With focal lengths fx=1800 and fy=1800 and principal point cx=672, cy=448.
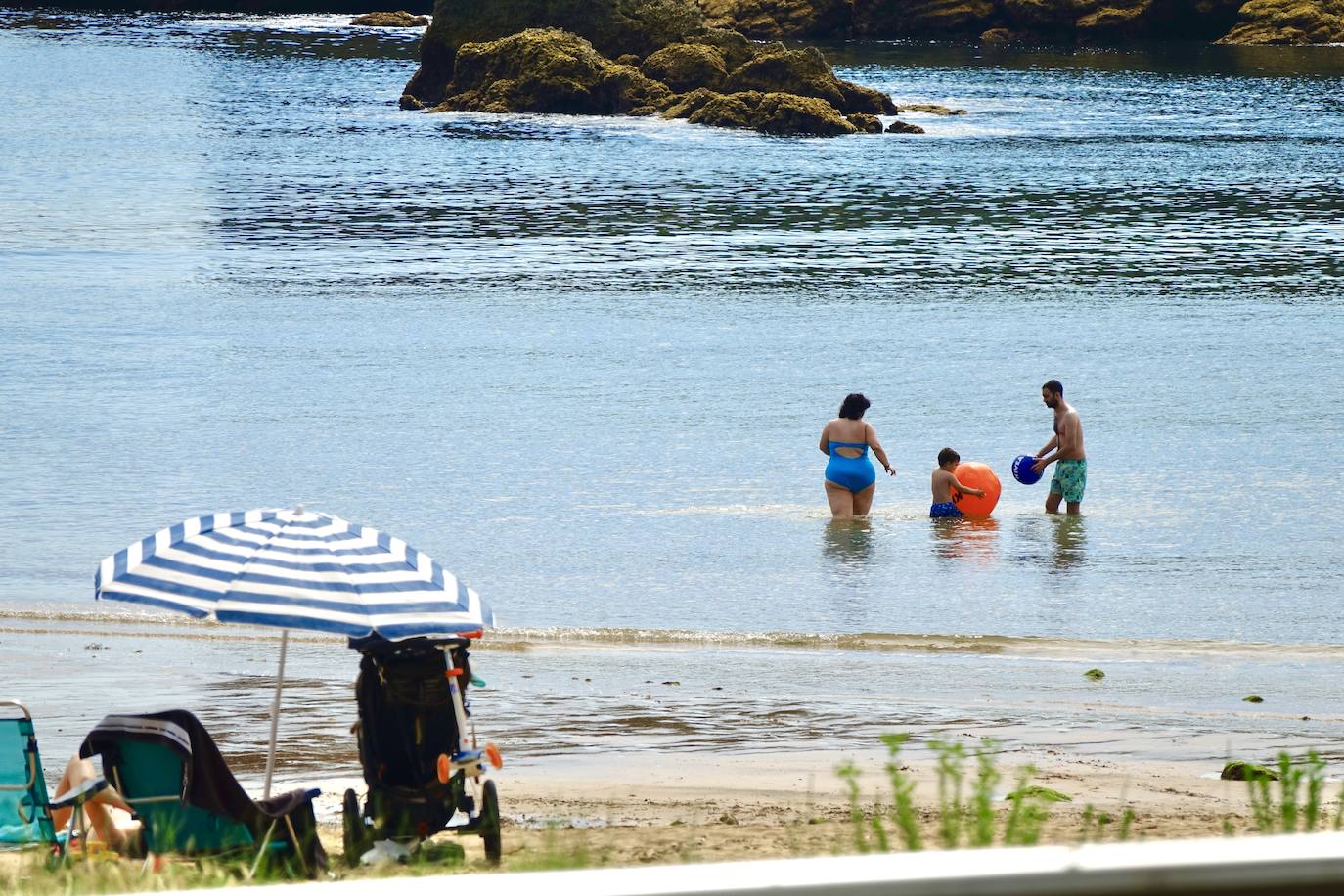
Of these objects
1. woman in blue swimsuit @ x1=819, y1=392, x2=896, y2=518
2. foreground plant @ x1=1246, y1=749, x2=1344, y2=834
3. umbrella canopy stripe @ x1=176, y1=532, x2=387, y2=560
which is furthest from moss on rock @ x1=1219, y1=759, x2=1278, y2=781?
woman in blue swimsuit @ x1=819, y1=392, x2=896, y2=518

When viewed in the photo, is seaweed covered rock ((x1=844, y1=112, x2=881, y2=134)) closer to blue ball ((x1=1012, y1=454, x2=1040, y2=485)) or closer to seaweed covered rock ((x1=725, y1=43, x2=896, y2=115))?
seaweed covered rock ((x1=725, y1=43, x2=896, y2=115))

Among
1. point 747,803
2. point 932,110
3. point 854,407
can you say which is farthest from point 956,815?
point 932,110

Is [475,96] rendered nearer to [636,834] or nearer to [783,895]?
[636,834]

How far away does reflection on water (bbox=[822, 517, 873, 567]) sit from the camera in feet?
49.7

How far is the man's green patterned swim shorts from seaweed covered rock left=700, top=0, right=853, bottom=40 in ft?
269

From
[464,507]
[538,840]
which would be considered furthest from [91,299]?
[538,840]

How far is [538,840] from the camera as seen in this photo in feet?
24.2

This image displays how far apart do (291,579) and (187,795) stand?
911 millimetres

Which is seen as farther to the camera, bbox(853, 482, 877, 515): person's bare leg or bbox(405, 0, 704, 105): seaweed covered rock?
bbox(405, 0, 704, 105): seaweed covered rock

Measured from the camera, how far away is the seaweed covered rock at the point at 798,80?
62812 mm

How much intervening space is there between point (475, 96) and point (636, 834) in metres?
61.1

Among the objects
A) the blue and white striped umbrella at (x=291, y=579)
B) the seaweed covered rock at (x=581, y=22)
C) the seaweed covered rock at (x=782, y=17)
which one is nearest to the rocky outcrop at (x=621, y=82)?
the seaweed covered rock at (x=581, y=22)

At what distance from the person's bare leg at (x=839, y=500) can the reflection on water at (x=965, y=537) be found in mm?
752

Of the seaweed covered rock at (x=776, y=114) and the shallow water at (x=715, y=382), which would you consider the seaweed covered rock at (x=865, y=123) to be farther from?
the shallow water at (x=715, y=382)
